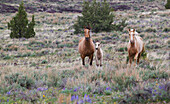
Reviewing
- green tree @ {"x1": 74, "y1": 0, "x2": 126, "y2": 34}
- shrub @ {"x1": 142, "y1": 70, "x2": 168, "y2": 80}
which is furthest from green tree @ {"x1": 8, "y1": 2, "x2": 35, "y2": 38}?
shrub @ {"x1": 142, "y1": 70, "x2": 168, "y2": 80}

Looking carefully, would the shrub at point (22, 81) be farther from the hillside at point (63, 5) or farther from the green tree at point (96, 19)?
the hillside at point (63, 5)

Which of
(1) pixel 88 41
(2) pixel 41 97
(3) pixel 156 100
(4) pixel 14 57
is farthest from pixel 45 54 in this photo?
(3) pixel 156 100

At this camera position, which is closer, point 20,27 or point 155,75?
point 155,75

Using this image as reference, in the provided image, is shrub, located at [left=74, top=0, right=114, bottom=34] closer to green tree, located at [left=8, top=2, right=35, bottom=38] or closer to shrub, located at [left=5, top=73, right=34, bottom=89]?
green tree, located at [left=8, top=2, right=35, bottom=38]

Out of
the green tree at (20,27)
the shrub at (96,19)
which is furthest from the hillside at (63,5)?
the green tree at (20,27)

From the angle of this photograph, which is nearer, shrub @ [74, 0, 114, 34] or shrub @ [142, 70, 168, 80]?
shrub @ [142, 70, 168, 80]

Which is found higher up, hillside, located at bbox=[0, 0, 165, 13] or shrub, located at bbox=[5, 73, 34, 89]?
hillside, located at bbox=[0, 0, 165, 13]

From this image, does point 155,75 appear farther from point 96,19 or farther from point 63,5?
point 63,5

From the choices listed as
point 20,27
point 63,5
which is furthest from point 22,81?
point 63,5

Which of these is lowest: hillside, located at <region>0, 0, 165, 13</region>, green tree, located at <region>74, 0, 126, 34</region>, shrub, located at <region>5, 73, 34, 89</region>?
shrub, located at <region>5, 73, 34, 89</region>

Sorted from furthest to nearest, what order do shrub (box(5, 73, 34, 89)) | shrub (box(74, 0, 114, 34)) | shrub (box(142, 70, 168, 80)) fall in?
shrub (box(74, 0, 114, 34)), shrub (box(142, 70, 168, 80)), shrub (box(5, 73, 34, 89))

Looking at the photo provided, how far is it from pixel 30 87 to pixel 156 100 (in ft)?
11.6

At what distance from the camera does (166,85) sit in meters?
4.91

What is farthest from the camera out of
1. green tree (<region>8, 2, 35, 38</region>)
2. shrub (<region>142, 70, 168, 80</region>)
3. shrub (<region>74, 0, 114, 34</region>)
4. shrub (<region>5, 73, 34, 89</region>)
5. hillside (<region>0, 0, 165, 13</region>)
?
hillside (<region>0, 0, 165, 13</region>)
